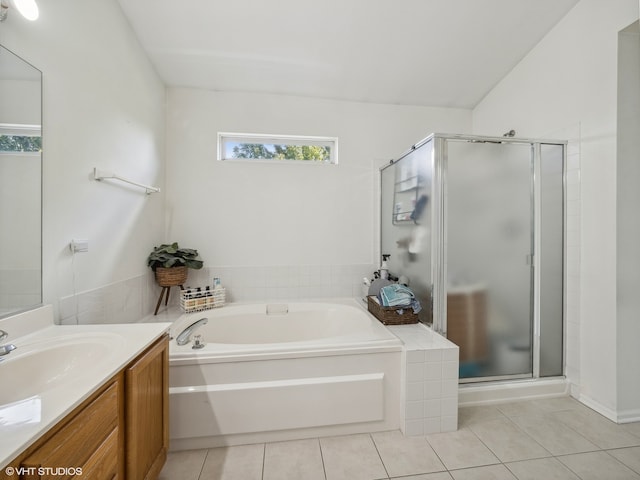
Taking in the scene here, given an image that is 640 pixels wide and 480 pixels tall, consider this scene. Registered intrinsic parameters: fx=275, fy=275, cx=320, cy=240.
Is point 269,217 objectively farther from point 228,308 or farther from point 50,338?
point 50,338

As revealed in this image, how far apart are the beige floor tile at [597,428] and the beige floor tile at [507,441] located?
1.08 ft

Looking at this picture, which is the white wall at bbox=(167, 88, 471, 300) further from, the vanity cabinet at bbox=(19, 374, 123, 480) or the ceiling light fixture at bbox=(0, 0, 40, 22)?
the vanity cabinet at bbox=(19, 374, 123, 480)

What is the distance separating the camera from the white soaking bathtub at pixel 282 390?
1.45 meters

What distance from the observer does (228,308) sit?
224 centimetres

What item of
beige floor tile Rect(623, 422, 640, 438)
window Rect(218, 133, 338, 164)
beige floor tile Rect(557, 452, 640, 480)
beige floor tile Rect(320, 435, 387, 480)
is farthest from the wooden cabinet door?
beige floor tile Rect(623, 422, 640, 438)

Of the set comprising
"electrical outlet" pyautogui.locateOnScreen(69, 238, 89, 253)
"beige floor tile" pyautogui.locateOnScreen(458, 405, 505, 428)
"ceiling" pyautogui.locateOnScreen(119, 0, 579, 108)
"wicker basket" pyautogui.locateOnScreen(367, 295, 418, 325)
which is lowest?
"beige floor tile" pyautogui.locateOnScreen(458, 405, 505, 428)

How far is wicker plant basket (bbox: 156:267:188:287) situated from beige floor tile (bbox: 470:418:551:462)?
7.28ft

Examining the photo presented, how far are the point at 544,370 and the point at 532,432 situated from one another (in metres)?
0.55

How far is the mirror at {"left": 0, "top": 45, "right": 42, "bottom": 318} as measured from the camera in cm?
103

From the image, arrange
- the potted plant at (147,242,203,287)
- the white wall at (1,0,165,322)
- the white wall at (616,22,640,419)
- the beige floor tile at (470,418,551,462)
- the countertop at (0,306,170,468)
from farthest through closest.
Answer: the potted plant at (147,242,203,287) → the white wall at (616,22,640,419) → the beige floor tile at (470,418,551,462) → the white wall at (1,0,165,322) → the countertop at (0,306,170,468)

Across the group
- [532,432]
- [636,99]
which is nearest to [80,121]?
[532,432]

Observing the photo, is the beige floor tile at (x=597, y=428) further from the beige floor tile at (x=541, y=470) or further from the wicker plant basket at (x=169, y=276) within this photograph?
the wicker plant basket at (x=169, y=276)

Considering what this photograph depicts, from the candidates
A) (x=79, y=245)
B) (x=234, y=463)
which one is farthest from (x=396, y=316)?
(x=79, y=245)

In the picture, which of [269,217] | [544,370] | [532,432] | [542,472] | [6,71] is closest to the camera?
[6,71]
